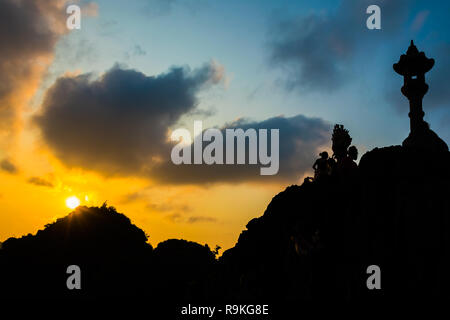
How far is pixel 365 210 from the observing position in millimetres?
21797

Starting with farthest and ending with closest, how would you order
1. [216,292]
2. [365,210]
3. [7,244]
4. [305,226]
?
[7,244]
[216,292]
[305,226]
[365,210]

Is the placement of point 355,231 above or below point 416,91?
below

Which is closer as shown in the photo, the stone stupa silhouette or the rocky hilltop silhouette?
the rocky hilltop silhouette

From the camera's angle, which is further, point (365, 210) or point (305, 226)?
point (305, 226)

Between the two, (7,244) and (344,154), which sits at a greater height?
(344,154)

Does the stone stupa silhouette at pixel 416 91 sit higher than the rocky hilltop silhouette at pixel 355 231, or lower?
higher

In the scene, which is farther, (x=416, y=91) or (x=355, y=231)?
(x=416, y=91)

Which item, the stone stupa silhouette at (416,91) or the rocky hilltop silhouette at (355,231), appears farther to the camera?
the stone stupa silhouette at (416,91)

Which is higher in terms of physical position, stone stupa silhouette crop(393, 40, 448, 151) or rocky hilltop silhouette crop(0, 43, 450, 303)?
stone stupa silhouette crop(393, 40, 448, 151)
